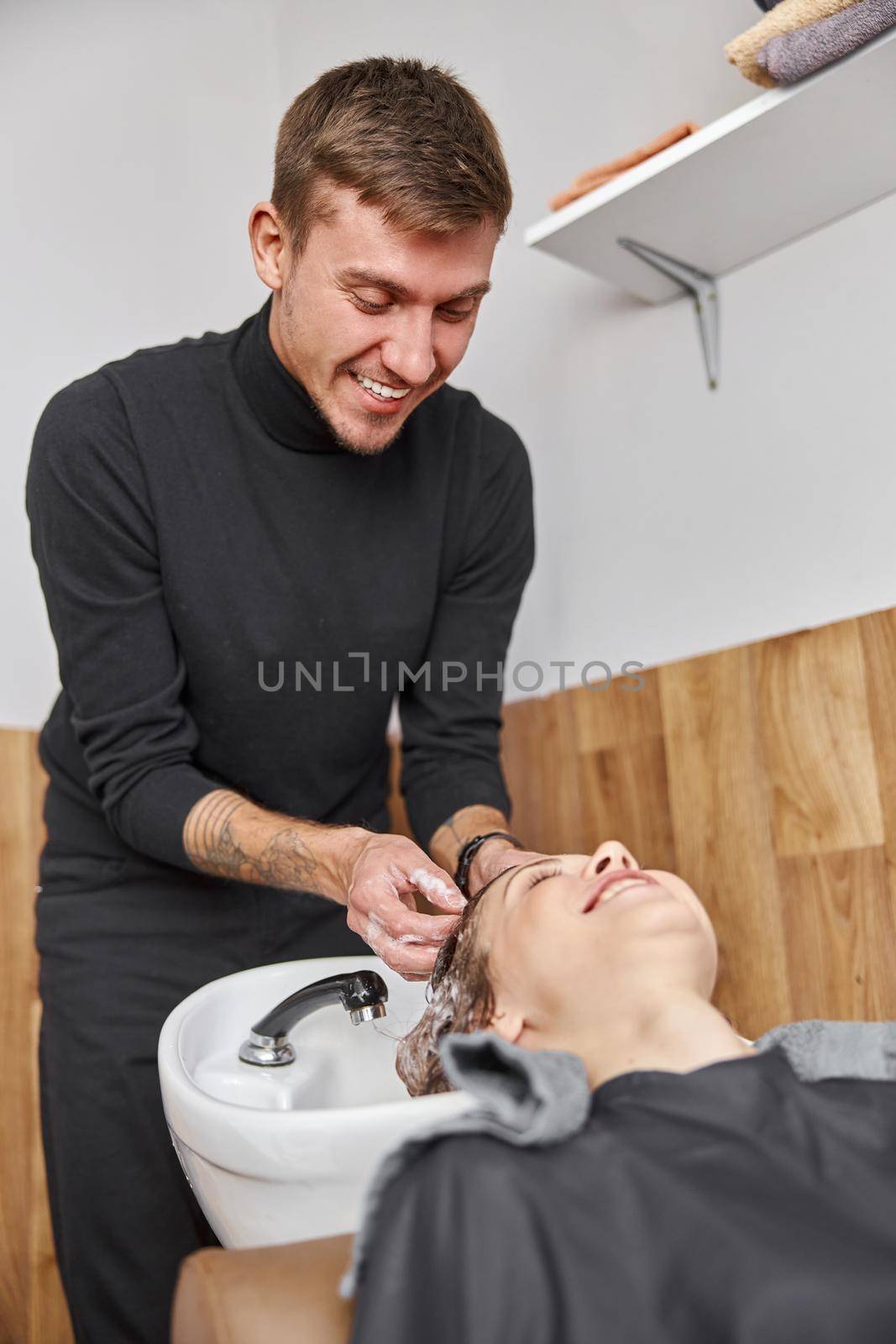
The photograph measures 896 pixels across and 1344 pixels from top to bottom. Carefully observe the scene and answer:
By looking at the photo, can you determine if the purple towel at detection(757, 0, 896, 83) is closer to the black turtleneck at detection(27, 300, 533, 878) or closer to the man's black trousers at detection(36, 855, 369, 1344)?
the black turtleneck at detection(27, 300, 533, 878)

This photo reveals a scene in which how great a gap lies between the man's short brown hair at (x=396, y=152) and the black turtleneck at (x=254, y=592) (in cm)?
23

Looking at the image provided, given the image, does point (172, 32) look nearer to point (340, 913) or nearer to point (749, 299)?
point (749, 299)

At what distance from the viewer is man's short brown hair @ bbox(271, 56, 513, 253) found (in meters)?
1.32

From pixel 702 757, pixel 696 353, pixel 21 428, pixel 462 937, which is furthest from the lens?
pixel 21 428

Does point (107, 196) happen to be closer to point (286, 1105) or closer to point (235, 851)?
point (235, 851)

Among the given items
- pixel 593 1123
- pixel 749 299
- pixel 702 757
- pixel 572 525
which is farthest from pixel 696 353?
pixel 593 1123

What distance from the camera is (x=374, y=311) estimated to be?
4.55 feet

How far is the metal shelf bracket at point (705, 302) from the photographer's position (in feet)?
5.92

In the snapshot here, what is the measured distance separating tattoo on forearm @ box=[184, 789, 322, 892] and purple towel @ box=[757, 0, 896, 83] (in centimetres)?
104

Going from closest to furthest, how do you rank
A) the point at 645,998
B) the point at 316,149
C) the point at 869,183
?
the point at 645,998, the point at 316,149, the point at 869,183

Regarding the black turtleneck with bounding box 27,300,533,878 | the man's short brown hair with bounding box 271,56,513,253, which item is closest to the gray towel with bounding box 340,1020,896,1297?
the black turtleneck with bounding box 27,300,533,878

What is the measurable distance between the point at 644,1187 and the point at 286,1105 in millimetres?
571

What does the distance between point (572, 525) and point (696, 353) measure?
0.36 metres

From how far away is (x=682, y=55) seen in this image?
1889 mm
